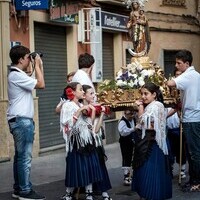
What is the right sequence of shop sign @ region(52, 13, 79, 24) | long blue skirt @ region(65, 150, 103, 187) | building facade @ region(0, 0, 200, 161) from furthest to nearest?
shop sign @ region(52, 13, 79, 24)
building facade @ region(0, 0, 200, 161)
long blue skirt @ region(65, 150, 103, 187)

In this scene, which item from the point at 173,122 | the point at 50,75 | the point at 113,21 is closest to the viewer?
the point at 173,122

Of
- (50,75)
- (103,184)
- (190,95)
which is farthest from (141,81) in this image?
(50,75)

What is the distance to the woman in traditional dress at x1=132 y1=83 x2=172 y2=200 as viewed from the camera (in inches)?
279

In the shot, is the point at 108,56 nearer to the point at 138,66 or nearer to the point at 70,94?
the point at 138,66

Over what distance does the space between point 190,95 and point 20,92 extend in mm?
2378

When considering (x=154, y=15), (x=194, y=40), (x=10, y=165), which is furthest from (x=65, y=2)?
(x=194, y=40)

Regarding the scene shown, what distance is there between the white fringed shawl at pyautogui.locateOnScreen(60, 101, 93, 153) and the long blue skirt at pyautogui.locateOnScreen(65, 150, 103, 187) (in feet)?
0.45

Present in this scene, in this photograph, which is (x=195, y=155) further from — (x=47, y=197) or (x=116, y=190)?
(x=47, y=197)

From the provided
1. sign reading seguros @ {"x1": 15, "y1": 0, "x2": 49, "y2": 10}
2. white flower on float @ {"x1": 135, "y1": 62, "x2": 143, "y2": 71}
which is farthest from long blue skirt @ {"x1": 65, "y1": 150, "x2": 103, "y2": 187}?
sign reading seguros @ {"x1": 15, "y1": 0, "x2": 49, "y2": 10}

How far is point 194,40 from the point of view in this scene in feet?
69.3

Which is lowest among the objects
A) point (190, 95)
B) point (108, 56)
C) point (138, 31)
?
point (190, 95)

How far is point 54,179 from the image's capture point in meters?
9.80

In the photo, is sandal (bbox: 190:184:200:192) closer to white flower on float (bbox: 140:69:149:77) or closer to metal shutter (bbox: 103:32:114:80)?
white flower on float (bbox: 140:69:149:77)

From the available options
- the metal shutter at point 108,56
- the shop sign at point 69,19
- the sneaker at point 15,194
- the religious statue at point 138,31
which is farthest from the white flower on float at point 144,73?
the metal shutter at point 108,56
